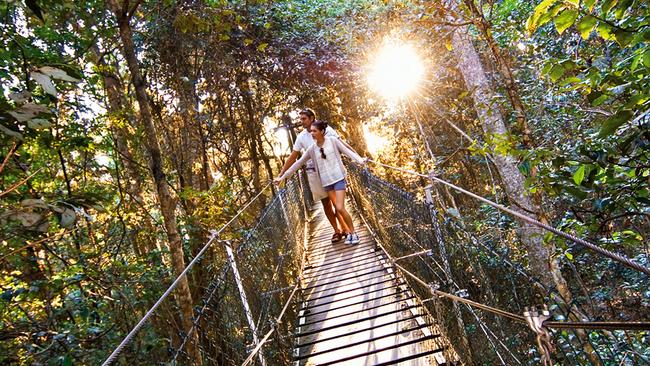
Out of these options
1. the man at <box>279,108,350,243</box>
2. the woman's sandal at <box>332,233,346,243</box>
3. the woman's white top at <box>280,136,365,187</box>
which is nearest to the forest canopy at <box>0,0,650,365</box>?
the woman's white top at <box>280,136,365,187</box>

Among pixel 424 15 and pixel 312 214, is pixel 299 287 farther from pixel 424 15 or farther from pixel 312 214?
pixel 312 214

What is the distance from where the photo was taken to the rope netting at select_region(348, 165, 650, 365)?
1.45 metres

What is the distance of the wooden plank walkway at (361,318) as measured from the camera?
2.35 metres

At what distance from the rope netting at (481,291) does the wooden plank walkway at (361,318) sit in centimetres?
13

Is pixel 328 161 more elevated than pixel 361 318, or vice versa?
pixel 328 161

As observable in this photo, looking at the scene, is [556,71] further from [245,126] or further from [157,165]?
[245,126]

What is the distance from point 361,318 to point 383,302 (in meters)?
0.25

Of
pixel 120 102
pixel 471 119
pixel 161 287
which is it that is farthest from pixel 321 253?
pixel 471 119

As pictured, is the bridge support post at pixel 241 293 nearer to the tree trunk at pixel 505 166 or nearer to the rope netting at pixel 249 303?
the rope netting at pixel 249 303

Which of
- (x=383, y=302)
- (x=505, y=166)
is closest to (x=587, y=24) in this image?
(x=383, y=302)

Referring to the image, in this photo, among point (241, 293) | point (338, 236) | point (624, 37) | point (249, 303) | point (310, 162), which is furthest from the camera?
point (338, 236)

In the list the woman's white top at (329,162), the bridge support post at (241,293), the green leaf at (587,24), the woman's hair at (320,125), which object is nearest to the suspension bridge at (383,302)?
the bridge support post at (241,293)

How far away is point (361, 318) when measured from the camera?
278 centimetres

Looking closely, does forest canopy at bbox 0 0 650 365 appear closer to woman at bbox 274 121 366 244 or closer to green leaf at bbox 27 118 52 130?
green leaf at bbox 27 118 52 130
